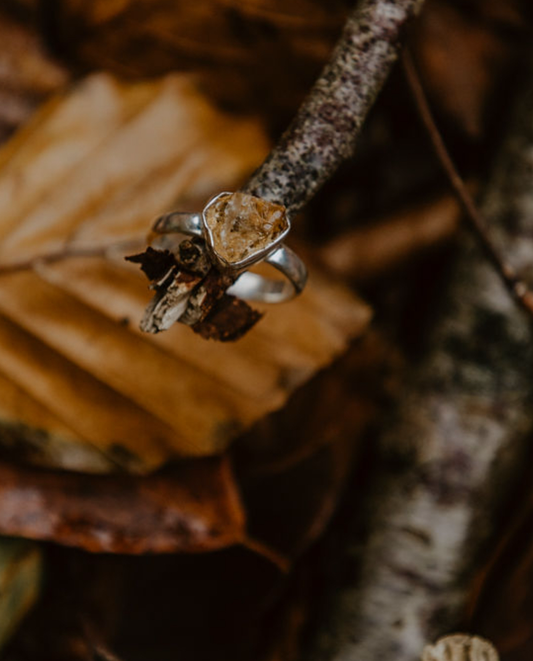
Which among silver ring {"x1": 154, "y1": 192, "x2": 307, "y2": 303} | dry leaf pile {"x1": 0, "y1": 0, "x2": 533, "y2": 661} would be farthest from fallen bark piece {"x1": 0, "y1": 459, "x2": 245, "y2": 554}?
silver ring {"x1": 154, "y1": 192, "x2": 307, "y2": 303}

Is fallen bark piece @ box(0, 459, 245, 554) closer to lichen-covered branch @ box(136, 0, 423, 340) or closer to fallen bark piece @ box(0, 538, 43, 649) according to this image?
fallen bark piece @ box(0, 538, 43, 649)

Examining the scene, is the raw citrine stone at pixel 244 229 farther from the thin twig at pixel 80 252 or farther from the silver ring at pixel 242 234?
the thin twig at pixel 80 252

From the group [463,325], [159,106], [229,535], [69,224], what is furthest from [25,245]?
[463,325]

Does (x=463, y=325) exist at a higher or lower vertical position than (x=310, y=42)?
lower

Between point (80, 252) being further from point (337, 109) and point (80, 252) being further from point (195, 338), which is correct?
point (337, 109)

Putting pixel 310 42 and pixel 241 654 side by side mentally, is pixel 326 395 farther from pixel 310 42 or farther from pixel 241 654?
pixel 310 42

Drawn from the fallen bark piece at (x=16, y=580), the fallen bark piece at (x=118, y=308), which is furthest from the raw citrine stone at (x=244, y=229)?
the fallen bark piece at (x=16, y=580)
